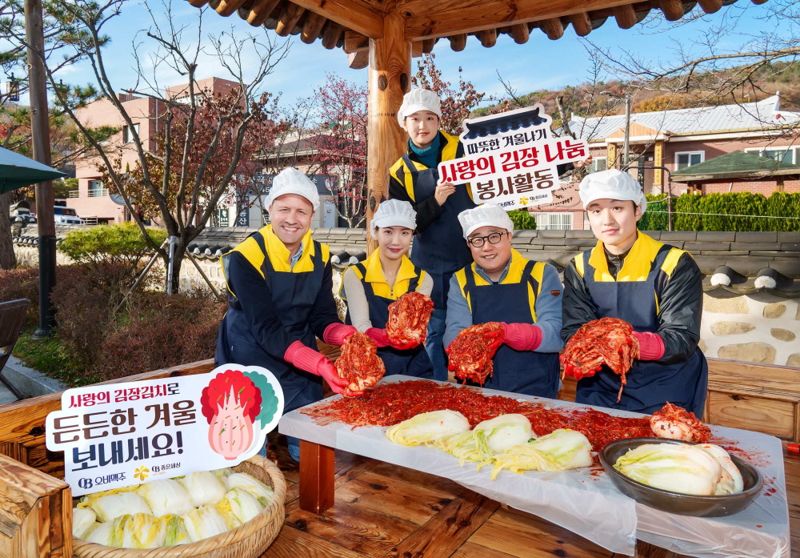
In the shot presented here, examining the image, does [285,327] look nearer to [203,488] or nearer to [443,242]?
[203,488]

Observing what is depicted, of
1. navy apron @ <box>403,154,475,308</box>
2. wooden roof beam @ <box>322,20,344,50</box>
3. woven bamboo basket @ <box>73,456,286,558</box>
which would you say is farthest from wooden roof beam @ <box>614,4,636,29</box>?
woven bamboo basket @ <box>73,456,286,558</box>

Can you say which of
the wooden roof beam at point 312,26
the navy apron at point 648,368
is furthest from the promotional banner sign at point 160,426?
the wooden roof beam at point 312,26

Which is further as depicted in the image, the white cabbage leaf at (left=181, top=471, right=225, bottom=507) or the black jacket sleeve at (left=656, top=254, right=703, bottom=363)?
the black jacket sleeve at (left=656, top=254, right=703, bottom=363)

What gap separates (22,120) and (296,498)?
58.6 feet

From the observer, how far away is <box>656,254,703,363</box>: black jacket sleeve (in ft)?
9.17

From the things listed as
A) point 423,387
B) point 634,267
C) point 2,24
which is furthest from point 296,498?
point 2,24

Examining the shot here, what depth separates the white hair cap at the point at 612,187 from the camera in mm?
2887

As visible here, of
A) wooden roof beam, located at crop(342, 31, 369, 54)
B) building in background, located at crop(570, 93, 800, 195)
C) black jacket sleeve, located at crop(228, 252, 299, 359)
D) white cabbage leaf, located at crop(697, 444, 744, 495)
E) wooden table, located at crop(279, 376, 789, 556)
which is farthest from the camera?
building in background, located at crop(570, 93, 800, 195)

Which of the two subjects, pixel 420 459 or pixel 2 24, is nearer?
pixel 420 459

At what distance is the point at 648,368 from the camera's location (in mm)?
3068

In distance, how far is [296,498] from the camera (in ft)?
9.65

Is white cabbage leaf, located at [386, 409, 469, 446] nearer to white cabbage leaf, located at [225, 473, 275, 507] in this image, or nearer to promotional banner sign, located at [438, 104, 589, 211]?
white cabbage leaf, located at [225, 473, 275, 507]

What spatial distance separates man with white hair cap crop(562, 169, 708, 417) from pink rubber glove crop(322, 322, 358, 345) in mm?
1252

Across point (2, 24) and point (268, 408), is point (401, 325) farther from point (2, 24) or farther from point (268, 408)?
point (2, 24)
